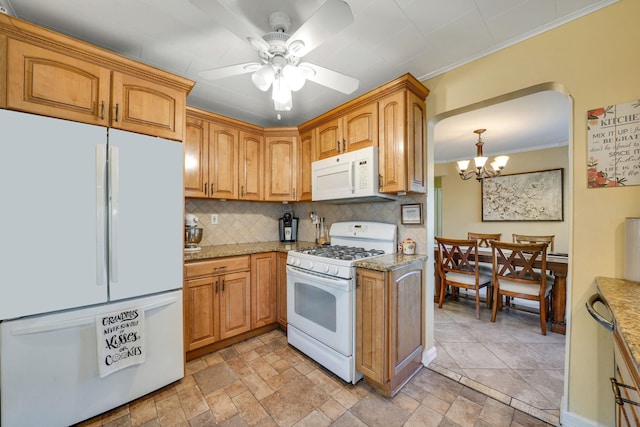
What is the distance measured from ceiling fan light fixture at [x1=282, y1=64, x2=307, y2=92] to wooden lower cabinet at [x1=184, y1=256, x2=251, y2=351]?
5.24ft

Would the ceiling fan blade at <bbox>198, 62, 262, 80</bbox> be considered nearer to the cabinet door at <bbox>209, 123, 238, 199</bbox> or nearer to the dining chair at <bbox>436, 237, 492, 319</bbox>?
the cabinet door at <bbox>209, 123, 238, 199</bbox>

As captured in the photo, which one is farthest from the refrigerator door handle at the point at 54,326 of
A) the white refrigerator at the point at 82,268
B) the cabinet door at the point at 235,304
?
the cabinet door at the point at 235,304

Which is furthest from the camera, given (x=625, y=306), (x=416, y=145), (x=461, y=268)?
(x=461, y=268)

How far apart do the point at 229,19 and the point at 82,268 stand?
1.58 m

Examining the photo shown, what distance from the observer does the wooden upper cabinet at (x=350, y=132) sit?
2.13 metres

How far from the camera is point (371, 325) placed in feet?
5.76

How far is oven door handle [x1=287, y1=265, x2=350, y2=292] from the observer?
1809 mm

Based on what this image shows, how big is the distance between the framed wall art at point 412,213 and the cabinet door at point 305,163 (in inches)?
40.4

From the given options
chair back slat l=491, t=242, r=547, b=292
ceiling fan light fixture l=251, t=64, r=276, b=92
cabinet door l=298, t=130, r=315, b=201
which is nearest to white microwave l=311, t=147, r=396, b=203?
cabinet door l=298, t=130, r=315, b=201

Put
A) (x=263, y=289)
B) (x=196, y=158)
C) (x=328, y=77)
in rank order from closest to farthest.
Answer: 1. (x=328, y=77)
2. (x=196, y=158)
3. (x=263, y=289)

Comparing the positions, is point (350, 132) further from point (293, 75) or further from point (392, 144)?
point (293, 75)

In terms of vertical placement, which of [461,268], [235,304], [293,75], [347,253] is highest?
[293,75]

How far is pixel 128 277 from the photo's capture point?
5.21ft

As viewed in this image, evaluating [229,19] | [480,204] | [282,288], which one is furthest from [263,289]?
[480,204]
